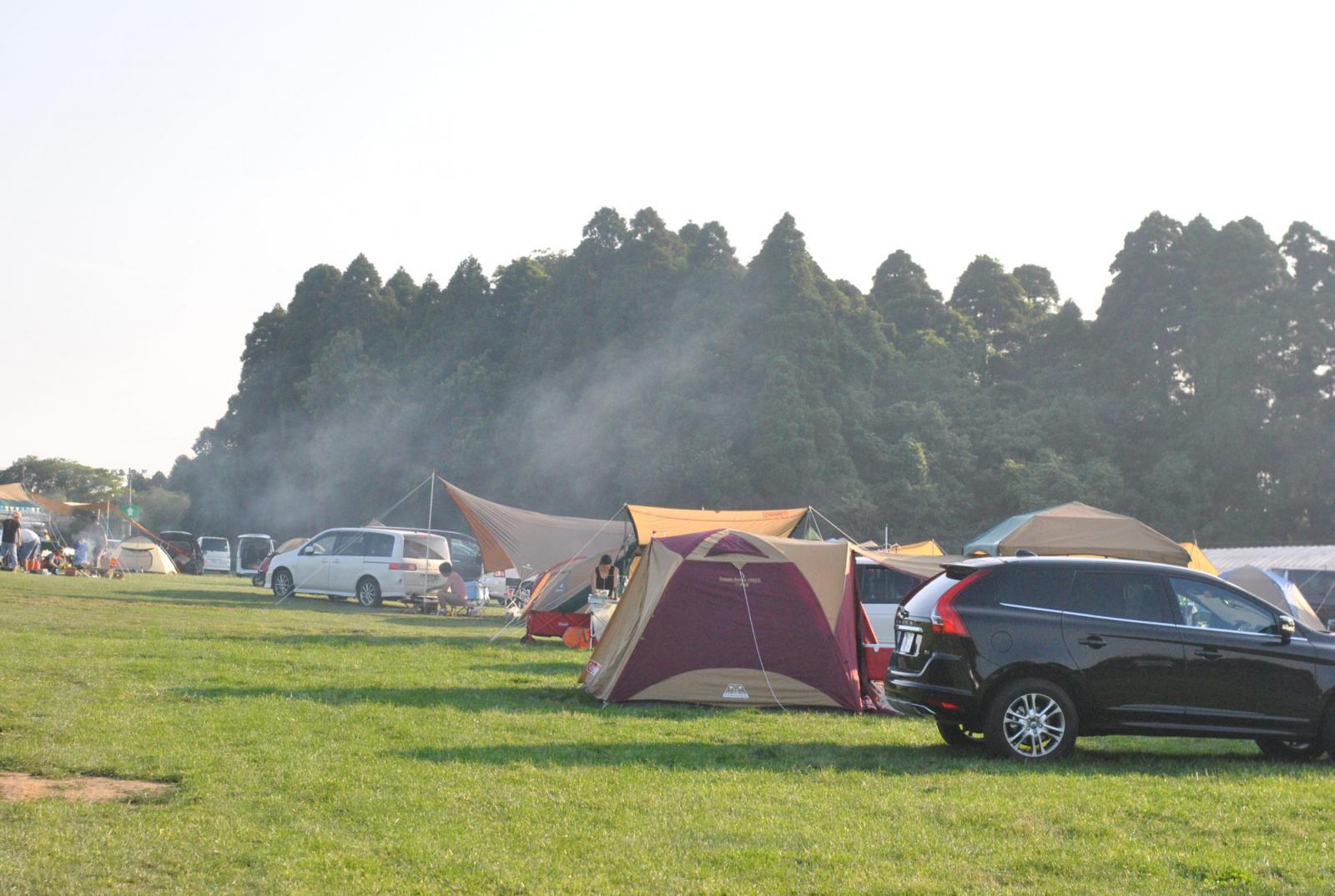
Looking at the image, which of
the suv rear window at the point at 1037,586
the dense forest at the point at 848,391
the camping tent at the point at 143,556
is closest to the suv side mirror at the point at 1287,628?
the suv rear window at the point at 1037,586

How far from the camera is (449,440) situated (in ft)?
185

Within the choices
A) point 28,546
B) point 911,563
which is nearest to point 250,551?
point 28,546

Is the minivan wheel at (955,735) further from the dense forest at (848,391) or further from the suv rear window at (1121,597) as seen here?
the dense forest at (848,391)

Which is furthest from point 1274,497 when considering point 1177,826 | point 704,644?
point 1177,826

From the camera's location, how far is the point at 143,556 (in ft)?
146

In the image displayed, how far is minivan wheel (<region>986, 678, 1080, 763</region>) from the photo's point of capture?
9.41 m

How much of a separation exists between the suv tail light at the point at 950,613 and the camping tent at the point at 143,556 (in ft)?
131

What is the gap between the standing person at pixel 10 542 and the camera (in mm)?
33594

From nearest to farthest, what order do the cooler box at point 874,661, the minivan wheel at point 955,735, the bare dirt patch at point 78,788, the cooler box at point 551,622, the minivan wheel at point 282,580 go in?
the bare dirt patch at point 78,788 → the minivan wheel at point 955,735 → the cooler box at point 874,661 → the cooler box at point 551,622 → the minivan wheel at point 282,580

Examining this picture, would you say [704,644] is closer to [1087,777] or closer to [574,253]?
[1087,777]

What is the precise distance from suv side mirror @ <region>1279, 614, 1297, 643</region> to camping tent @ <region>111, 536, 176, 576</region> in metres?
41.6

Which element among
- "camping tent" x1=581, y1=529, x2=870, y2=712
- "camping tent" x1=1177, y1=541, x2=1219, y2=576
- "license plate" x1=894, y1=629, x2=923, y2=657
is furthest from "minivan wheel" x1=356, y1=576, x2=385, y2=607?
"license plate" x1=894, y1=629, x2=923, y2=657

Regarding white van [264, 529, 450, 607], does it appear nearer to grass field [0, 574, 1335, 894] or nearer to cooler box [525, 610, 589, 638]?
cooler box [525, 610, 589, 638]

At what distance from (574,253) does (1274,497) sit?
33093 millimetres
